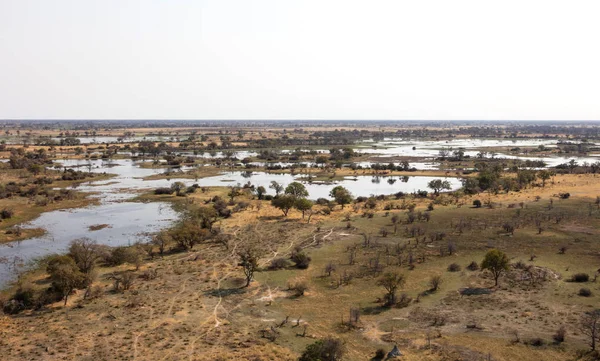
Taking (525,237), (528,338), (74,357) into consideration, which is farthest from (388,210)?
(74,357)

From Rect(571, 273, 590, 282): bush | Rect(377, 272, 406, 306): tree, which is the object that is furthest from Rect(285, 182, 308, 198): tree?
Rect(571, 273, 590, 282): bush

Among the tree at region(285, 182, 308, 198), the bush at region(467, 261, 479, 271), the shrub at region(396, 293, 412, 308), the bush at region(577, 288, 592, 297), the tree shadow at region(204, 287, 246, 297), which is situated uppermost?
the tree at region(285, 182, 308, 198)

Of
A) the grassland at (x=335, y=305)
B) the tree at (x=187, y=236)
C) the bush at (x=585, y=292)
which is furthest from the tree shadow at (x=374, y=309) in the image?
the tree at (x=187, y=236)

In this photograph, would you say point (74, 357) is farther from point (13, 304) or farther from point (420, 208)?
point (420, 208)

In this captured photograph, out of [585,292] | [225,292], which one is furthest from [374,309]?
[585,292]

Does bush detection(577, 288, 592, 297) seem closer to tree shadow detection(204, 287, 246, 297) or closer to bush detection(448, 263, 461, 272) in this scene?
bush detection(448, 263, 461, 272)

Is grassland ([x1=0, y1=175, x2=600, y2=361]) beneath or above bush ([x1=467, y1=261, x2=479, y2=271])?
beneath

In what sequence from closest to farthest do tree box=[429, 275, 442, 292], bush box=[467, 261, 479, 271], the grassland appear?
the grassland
tree box=[429, 275, 442, 292]
bush box=[467, 261, 479, 271]
